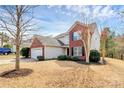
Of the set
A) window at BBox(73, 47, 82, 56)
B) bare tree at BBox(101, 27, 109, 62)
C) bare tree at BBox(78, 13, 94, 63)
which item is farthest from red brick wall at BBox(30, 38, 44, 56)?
bare tree at BBox(101, 27, 109, 62)

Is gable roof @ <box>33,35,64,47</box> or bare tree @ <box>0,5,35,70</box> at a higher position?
bare tree @ <box>0,5,35,70</box>

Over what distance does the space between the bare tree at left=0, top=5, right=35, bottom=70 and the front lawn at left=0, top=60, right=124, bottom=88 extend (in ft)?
1.18

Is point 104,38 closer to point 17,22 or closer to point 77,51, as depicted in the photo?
point 77,51

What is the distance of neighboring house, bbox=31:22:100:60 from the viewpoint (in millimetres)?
5309

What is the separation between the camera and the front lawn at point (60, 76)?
491 centimetres

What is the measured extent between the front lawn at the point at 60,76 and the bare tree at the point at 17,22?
0.36m

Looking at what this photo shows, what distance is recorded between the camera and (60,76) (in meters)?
5.13

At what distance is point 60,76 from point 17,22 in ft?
5.77

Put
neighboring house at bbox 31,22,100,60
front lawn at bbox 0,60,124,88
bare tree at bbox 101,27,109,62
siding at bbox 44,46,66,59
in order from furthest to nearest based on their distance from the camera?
siding at bbox 44,46,66,59 → neighboring house at bbox 31,22,100,60 → bare tree at bbox 101,27,109,62 → front lawn at bbox 0,60,124,88

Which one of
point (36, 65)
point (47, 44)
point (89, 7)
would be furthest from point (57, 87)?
point (89, 7)

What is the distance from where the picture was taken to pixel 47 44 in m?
5.91

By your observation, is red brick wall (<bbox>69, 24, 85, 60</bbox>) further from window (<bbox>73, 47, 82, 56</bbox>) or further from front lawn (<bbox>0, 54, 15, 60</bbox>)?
front lawn (<bbox>0, 54, 15, 60</bbox>)
